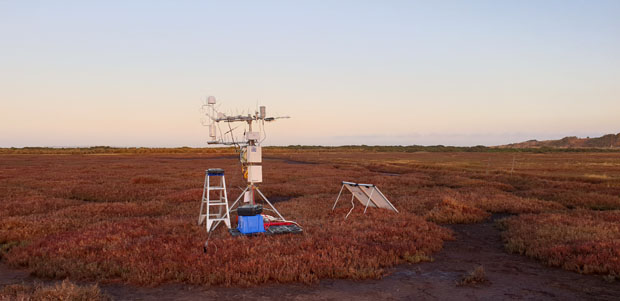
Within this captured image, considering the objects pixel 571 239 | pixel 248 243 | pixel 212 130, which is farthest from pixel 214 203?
pixel 571 239

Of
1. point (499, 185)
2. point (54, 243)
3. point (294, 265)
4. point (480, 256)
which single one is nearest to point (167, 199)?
point (54, 243)

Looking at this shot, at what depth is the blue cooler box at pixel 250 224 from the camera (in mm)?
10719

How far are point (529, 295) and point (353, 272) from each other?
128 inches

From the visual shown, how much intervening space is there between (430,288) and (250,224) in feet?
17.6

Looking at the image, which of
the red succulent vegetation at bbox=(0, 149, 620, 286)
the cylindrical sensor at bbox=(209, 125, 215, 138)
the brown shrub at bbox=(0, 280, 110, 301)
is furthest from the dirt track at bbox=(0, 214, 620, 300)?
the cylindrical sensor at bbox=(209, 125, 215, 138)

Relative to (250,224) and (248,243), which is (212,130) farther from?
(248,243)

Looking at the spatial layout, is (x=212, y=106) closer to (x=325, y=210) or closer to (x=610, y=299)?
(x=325, y=210)

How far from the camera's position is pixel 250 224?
1080cm

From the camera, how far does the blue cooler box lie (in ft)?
35.2

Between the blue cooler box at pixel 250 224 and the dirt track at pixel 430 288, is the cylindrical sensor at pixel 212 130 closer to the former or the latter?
the blue cooler box at pixel 250 224

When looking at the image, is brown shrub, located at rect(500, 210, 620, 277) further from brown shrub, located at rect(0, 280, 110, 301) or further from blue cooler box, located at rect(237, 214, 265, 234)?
brown shrub, located at rect(0, 280, 110, 301)

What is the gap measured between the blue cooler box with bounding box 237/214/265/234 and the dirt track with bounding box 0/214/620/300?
3511 mm

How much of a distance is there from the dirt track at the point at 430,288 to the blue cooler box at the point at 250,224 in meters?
3.51

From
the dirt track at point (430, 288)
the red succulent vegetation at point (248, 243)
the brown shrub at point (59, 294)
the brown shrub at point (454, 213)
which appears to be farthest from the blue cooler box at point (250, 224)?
the brown shrub at point (454, 213)
